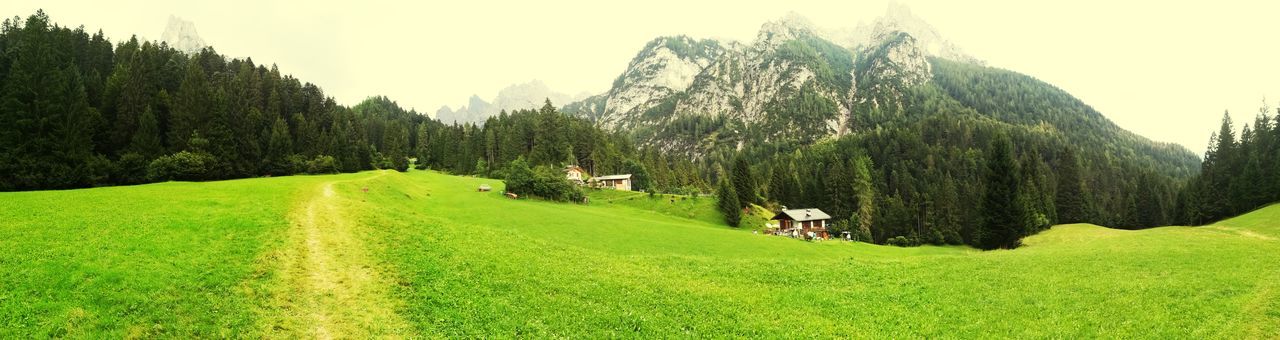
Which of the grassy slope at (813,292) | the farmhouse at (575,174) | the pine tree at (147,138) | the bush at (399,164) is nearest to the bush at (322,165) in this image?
the pine tree at (147,138)

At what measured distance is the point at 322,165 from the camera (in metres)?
80.7

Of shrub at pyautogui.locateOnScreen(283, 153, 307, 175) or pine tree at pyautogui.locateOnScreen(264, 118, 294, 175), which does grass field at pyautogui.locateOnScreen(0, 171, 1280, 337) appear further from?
shrub at pyautogui.locateOnScreen(283, 153, 307, 175)

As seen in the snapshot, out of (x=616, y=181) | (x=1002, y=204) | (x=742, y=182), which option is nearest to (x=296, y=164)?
(x=616, y=181)

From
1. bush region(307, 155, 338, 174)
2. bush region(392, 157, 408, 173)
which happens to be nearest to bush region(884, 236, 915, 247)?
bush region(307, 155, 338, 174)

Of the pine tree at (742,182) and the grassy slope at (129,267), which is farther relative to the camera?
the pine tree at (742,182)

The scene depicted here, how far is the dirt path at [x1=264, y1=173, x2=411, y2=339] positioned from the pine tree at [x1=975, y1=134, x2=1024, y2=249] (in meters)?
→ 77.8

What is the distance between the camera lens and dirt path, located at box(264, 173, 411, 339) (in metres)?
16.9

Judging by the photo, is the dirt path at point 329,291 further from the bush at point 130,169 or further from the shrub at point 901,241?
the shrub at point 901,241

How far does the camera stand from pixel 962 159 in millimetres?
182875

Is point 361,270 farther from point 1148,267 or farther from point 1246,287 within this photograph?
point 1148,267

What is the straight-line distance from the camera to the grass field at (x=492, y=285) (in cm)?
1689

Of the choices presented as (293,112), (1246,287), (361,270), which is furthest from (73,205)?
(293,112)

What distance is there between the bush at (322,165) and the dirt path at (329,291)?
5825 cm

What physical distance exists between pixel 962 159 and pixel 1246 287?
605ft
